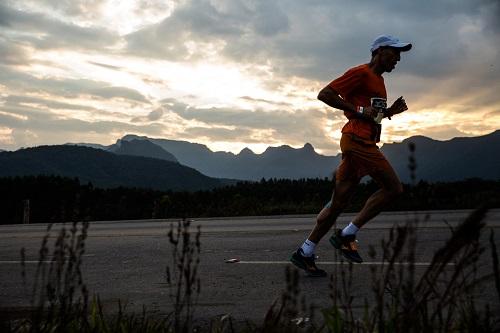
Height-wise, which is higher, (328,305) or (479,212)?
(479,212)

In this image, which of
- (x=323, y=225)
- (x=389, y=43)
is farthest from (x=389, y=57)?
(x=323, y=225)

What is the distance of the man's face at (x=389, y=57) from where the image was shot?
5594mm

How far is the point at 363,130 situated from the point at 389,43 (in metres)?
0.88

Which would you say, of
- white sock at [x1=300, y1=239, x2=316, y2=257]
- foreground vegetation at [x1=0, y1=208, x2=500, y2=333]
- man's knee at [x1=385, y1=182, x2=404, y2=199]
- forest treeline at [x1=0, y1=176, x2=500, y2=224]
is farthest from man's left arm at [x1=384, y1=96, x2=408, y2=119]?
forest treeline at [x1=0, y1=176, x2=500, y2=224]

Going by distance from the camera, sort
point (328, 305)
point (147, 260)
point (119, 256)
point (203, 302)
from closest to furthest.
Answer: point (328, 305)
point (203, 302)
point (147, 260)
point (119, 256)

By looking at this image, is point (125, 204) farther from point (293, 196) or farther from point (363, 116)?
point (363, 116)

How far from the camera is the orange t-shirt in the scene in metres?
5.61

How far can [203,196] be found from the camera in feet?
83.7

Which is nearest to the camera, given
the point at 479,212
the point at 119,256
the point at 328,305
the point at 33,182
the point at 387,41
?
→ the point at 479,212

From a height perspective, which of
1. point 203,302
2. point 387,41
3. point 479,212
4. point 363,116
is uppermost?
point 387,41

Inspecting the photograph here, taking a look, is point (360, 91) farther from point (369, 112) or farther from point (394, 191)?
point (394, 191)

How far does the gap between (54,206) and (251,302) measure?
22.5 m

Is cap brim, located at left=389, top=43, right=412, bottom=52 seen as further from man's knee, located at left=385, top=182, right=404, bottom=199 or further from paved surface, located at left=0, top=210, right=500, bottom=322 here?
paved surface, located at left=0, top=210, right=500, bottom=322

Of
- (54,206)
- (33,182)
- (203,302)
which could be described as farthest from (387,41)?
(33,182)
